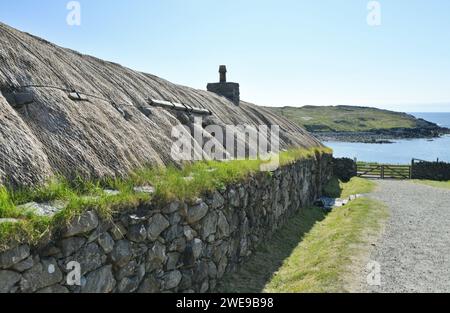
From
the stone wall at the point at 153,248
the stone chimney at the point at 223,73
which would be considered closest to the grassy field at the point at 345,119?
the stone chimney at the point at 223,73

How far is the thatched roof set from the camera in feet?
15.5

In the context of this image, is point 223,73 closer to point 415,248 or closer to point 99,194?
point 415,248

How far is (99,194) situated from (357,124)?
441 ft

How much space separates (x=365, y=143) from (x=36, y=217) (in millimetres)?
91797

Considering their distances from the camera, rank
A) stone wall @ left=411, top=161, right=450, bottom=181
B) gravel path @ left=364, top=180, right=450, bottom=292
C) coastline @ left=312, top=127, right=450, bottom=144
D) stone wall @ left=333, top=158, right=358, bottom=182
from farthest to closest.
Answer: coastline @ left=312, top=127, right=450, bottom=144, stone wall @ left=411, top=161, right=450, bottom=181, stone wall @ left=333, top=158, right=358, bottom=182, gravel path @ left=364, top=180, right=450, bottom=292

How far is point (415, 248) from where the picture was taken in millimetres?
9914

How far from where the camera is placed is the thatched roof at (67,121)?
4727mm

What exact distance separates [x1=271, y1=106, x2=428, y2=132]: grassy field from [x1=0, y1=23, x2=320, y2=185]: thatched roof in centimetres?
10639

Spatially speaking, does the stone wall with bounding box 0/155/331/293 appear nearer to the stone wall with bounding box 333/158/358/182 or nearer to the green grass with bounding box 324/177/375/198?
the green grass with bounding box 324/177/375/198

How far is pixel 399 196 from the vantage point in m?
18.8

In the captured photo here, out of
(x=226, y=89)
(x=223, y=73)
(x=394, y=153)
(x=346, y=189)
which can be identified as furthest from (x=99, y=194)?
(x=394, y=153)

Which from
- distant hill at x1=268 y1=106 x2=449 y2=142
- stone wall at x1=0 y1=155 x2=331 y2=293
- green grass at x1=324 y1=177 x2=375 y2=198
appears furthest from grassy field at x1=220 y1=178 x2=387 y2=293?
distant hill at x1=268 y1=106 x2=449 y2=142
